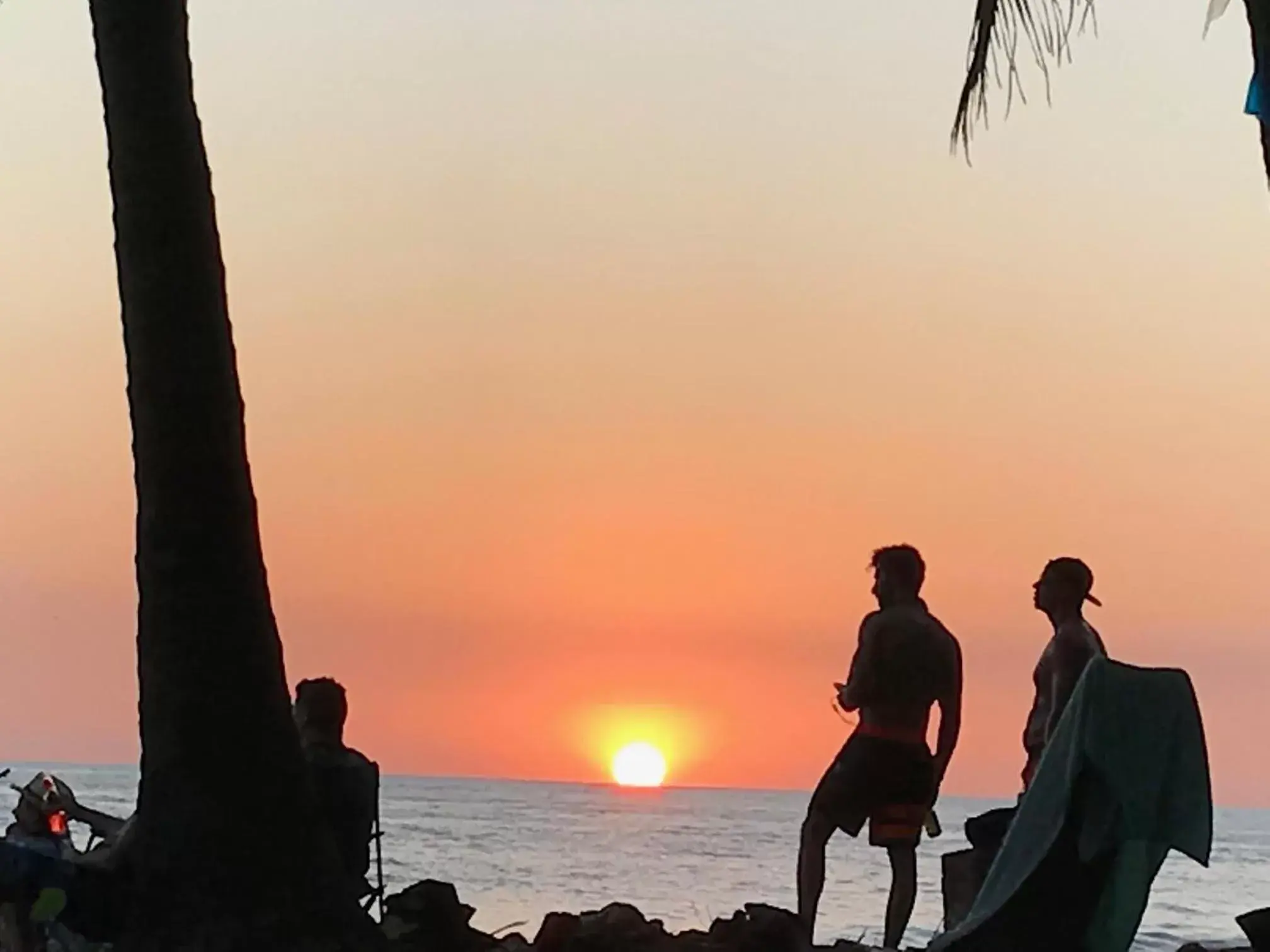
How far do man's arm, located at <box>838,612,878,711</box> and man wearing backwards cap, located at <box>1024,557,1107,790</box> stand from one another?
60 cm

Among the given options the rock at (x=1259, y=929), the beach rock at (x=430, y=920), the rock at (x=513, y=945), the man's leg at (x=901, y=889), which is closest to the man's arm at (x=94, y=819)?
the beach rock at (x=430, y=920)

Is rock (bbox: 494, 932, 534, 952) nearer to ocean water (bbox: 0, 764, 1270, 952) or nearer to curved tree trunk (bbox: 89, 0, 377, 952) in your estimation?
curved tree trunk (bbox: 89, 0, 377, 952)

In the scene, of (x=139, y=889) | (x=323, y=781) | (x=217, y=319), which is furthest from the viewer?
(x=323, y=781)

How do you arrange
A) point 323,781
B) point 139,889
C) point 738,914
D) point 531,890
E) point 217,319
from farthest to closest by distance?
point 531,890 → point 738,914 → point 323,781 → point 217,319 → point 139,889

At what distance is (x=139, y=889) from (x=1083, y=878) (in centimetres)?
269

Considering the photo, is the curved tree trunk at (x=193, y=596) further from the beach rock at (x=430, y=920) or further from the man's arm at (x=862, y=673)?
the man's arm at (x=862, y=673)

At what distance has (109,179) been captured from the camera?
590 cm

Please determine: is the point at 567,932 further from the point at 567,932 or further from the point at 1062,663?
the point at 1062,663

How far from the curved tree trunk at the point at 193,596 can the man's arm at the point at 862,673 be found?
2.32 m

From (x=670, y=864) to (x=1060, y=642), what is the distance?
26.0m

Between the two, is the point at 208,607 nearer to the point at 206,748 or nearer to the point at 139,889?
the point at 206,748

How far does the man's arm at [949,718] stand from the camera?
730cm

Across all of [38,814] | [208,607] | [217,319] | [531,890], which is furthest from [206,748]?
[531,890]

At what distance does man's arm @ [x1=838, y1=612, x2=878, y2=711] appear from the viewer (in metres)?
7.23
